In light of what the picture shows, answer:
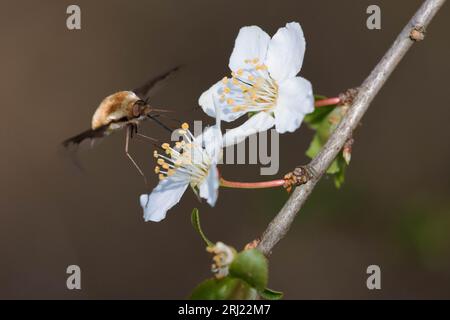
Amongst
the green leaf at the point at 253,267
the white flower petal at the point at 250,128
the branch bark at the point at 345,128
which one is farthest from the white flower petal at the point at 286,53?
the green leaf at the point at 253,267

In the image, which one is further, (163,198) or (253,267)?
(163,198)

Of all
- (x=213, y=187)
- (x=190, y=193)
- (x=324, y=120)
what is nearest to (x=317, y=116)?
(x=324, y=120)

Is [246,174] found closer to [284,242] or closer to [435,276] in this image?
[284,242]

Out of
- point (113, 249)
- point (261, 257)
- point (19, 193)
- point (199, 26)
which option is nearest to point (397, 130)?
point (199, 26)

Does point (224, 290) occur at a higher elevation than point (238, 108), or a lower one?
lower

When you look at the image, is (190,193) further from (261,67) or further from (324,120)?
(261,67)

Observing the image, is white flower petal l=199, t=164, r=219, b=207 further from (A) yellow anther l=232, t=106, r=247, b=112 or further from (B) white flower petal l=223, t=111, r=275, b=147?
(A) yellow anther l=232, t=106, r=247, b=112

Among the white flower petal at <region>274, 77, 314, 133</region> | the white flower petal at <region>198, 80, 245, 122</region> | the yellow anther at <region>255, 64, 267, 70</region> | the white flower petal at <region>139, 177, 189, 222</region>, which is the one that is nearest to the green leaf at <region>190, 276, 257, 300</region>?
the white flower petal at <region>139, 177, 189, 222</region>
